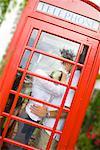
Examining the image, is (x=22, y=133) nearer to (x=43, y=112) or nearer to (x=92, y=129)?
(x=43, y=112)

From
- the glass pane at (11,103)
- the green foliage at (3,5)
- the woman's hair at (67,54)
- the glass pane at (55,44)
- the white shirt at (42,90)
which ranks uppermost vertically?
the green foliage at (3,5)

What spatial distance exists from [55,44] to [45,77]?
439 millimetres

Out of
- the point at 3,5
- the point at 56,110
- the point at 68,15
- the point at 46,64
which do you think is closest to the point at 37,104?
the point at 56,110

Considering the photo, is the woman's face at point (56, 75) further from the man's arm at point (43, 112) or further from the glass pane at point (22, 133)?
the glass pane at point (22, 133)

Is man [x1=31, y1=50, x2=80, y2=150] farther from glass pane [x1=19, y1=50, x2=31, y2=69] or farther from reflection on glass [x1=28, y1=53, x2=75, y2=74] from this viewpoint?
glass pane [x1=19, y1=50, x2=31, y2=69]

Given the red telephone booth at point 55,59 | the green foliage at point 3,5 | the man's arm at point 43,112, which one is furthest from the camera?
the green foliage at point 3,5

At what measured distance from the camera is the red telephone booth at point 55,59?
5875 mm

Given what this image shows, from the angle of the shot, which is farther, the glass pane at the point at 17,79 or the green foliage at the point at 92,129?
the green foliage at the point at 92,129

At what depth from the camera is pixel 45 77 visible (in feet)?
19.4

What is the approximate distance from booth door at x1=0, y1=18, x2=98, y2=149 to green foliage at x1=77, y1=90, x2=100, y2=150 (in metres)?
6.79

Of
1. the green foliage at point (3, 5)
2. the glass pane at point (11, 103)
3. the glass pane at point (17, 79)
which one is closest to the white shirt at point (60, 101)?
the glass pane at point (11, 103)

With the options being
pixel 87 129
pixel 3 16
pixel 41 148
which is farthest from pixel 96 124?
pixel 41 148

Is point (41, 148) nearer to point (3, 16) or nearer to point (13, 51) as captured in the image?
point (13, 51)

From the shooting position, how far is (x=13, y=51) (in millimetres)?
5879
